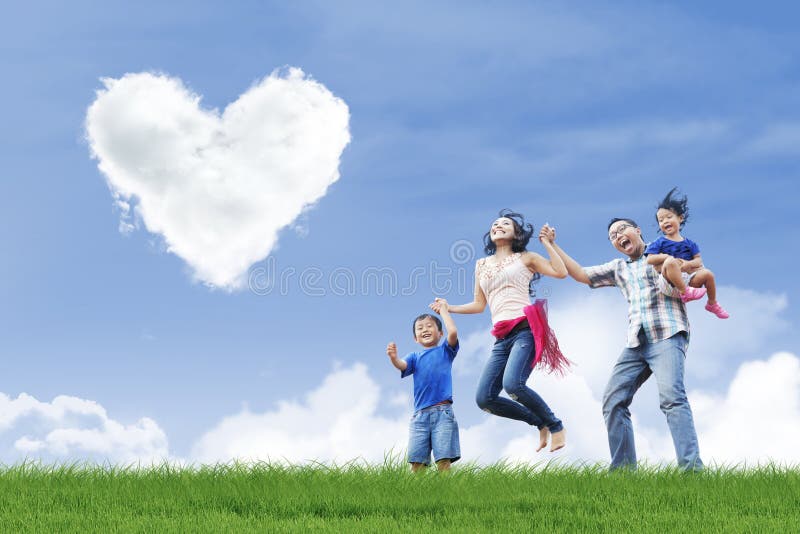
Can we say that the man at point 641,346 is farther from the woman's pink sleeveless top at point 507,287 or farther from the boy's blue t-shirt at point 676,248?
the woman's pink sleeveless top at point 507,287

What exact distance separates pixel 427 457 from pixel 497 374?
40.6 inches

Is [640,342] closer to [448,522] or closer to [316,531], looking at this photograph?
[448,522]

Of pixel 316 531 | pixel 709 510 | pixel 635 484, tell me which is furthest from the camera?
pixel 635 484

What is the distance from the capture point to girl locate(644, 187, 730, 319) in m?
8.02

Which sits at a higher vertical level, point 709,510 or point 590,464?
point 590,464

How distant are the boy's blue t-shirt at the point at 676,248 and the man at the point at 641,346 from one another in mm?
173

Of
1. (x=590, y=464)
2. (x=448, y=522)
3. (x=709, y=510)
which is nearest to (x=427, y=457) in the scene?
(x=590, y=464)

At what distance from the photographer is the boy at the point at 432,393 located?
8.72 metres

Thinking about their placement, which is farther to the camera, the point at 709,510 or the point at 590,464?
the point at 590,464

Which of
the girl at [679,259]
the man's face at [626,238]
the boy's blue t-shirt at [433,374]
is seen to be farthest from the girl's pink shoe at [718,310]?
the boy's blue t-shirt at [433,374]

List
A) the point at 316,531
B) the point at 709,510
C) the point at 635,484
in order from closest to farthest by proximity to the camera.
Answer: the point at 316,531 < the point at 709,510 < the point at 635,484

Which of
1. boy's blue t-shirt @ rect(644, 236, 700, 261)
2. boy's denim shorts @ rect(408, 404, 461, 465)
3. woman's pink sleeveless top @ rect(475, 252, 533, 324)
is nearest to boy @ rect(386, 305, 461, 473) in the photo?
boy's denim shorts @ rect(408, 404, 461, 465)

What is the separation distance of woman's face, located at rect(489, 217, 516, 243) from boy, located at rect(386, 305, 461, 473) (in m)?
0.86

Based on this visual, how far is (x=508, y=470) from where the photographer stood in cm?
851
